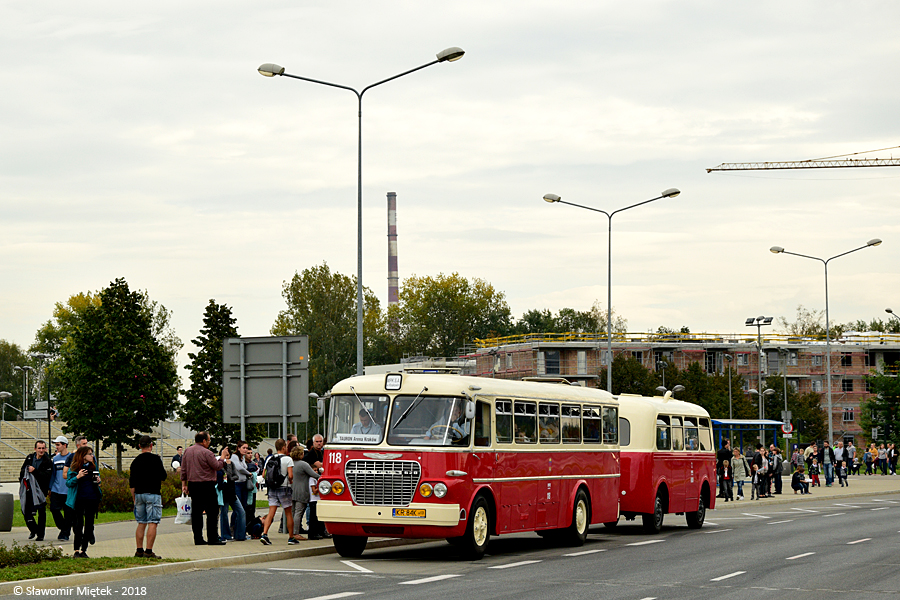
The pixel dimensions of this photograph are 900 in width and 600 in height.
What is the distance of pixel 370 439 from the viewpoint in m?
18.4

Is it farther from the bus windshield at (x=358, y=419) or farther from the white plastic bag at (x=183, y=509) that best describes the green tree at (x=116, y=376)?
the bus windshield at (x=358, y=419)

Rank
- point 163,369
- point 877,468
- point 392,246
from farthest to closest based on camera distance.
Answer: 1. point 392,246
2. point 877,468
3. point 163,369

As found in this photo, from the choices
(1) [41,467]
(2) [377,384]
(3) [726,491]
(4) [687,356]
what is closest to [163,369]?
(3) [726,491]

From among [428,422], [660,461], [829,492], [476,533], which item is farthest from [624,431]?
[829,492]

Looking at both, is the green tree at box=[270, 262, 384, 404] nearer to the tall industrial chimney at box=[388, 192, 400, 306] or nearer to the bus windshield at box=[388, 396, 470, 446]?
the tall industrial chimney at box=[388, 192, 400, 306]

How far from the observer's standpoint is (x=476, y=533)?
1850 centimetres

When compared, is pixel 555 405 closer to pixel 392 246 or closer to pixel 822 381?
pixel 822 381

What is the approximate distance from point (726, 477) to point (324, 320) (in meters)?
69.8

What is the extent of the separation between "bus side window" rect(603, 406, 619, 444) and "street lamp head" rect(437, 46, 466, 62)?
8.21 m

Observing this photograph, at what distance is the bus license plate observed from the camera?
1780 centimetres

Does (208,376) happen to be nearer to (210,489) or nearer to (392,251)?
(210,489)

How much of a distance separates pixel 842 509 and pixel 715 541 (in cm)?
1483

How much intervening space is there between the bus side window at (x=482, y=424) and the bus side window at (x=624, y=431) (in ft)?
22.7

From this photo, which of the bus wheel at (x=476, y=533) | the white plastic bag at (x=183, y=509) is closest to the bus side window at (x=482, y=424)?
the bus wheel at (x=476, y=533)
